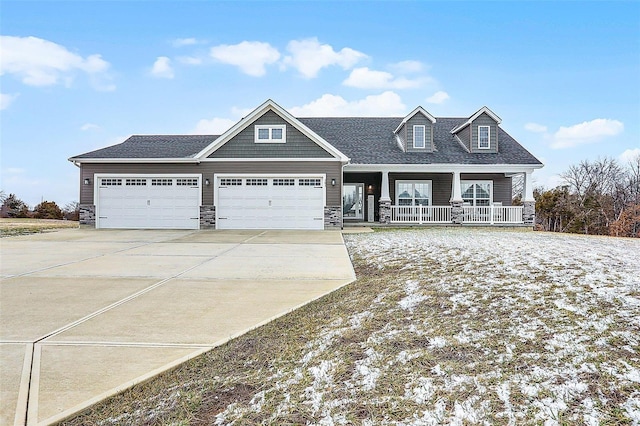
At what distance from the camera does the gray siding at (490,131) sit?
1923cm

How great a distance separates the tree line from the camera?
25.7 meters

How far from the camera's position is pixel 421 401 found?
2912mm

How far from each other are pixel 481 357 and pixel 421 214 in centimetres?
1571

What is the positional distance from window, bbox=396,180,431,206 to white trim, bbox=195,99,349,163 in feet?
14.8

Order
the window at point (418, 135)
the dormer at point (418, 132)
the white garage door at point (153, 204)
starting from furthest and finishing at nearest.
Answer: the window at point (418, 135) → the dormer at point (418, 132) → the white garage door at point (153, 204)

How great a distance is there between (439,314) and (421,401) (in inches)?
72.6

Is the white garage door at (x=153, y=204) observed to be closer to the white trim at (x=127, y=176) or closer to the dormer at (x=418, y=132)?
the white trim at (x=127, y=176)

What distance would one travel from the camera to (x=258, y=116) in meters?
16.8

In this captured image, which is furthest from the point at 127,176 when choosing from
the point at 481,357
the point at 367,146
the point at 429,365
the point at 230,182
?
the point at 481,357

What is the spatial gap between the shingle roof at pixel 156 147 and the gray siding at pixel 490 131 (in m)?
13.4

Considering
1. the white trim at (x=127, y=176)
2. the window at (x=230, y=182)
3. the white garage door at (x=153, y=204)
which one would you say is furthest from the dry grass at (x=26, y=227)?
the window at (x=230, y=182)

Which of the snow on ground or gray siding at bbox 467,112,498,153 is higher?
gray siding at bbox 467,112,498,153

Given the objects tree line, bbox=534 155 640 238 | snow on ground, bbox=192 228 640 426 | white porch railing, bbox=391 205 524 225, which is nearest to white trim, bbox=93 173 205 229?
white porch railing, bbox=391 205 524 225

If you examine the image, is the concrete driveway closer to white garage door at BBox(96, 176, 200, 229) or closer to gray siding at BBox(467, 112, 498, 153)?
white garage door at BBox(96, 176, 200, 229)
